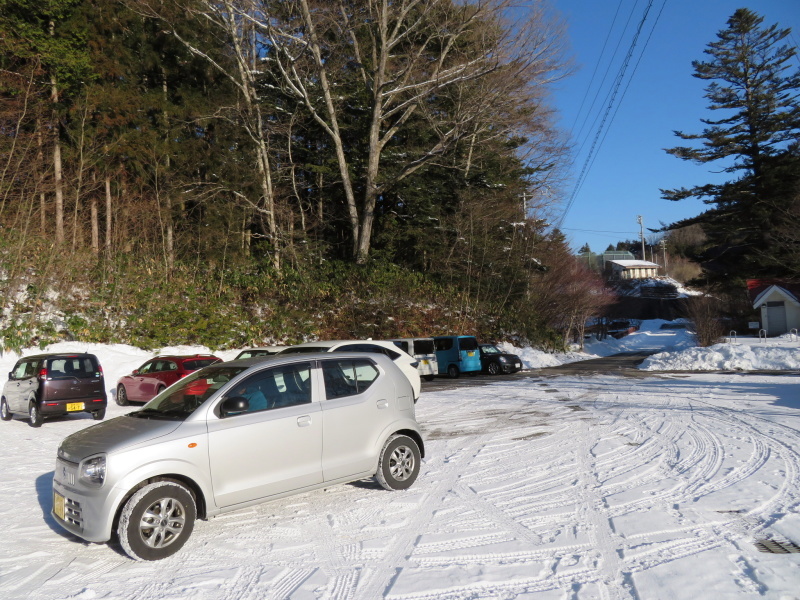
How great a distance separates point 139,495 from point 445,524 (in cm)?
271

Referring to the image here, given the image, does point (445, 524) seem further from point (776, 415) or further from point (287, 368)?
point (776, 415)

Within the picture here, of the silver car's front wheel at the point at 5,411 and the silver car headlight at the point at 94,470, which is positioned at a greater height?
the silver car's front wheel at the point at 5,411

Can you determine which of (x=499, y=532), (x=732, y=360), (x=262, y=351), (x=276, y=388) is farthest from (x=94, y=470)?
(x=732, y=360)

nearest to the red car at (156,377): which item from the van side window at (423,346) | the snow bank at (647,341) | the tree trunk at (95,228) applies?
the van side window at (423,346)

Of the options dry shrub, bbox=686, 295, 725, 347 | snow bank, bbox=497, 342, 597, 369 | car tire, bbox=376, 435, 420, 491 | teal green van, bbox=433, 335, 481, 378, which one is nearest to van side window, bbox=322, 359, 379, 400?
car tire, bbox=376, 435, 420, 491

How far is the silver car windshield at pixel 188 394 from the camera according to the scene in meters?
5.53

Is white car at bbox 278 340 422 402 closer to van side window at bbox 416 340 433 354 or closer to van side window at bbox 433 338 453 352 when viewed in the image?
van side window at bbox 416 340 433 354

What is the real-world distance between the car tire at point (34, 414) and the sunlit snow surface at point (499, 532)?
2.96m

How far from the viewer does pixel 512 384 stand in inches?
763

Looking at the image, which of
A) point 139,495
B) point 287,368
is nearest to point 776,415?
point 287,368

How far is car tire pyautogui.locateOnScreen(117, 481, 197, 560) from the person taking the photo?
4820mm

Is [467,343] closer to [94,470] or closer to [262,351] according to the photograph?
[262,351]

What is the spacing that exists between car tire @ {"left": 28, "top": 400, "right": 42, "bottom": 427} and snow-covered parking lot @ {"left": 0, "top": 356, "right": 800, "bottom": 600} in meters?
2.91

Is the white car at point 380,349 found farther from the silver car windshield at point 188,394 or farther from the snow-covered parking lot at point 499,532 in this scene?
the silver car windshield at point 188,394
